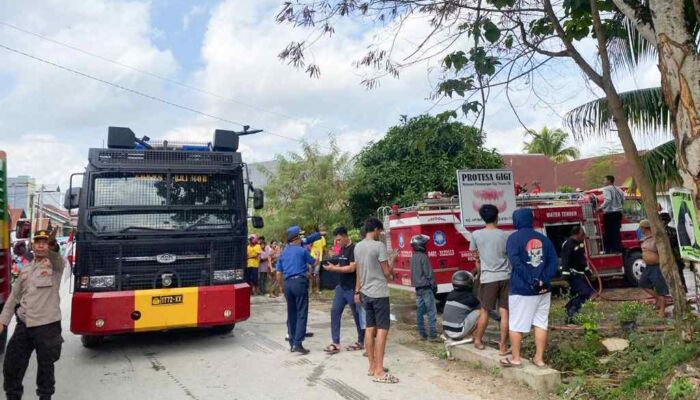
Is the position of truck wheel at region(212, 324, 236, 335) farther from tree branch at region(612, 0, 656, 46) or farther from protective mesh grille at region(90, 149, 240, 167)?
tree branch at region(612, 0, 656, 46)

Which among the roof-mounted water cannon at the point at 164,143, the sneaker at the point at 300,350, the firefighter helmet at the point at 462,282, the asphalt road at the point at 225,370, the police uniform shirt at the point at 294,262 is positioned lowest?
the asphalt road at the point at 225,370

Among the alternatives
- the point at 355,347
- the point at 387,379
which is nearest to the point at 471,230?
the point at 355,347

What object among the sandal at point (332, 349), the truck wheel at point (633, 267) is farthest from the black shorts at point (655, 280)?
the sandal at point (332, 349)

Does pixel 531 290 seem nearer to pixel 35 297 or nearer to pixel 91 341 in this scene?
pixel 35 297

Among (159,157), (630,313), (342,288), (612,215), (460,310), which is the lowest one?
(630,313)

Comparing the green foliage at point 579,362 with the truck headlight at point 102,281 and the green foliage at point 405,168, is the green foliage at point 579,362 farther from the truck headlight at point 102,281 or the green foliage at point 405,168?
the green foliage at point 405,168

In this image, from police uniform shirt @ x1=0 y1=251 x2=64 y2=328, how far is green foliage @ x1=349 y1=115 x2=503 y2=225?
42.5ft

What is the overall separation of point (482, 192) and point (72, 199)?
19.9ft

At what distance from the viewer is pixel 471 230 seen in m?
10.7

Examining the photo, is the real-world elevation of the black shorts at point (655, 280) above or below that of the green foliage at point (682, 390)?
above

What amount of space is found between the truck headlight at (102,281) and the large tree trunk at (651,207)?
649 cm

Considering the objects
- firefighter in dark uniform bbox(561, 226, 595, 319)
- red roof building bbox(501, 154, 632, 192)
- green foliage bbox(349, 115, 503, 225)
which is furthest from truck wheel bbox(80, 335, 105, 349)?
red roof building bbox(501, 154, 632, 192)

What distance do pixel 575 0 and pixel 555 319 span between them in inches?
181

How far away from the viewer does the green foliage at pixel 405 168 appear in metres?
18.3
